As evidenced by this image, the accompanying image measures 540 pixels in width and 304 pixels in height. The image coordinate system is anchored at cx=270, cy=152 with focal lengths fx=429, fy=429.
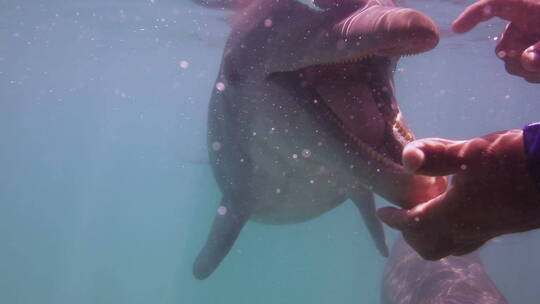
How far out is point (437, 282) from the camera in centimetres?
677

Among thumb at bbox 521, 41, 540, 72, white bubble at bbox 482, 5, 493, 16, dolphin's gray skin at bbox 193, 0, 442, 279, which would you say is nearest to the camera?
thumb at bbox 521, 41, 540, 72

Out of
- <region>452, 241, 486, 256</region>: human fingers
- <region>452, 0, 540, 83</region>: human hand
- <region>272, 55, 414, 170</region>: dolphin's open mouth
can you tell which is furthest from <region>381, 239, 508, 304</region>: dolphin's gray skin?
<region>452, 241, 486, 256</region>: human fingers

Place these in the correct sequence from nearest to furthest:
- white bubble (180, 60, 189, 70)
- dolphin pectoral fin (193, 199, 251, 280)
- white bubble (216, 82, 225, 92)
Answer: white bubble (216, 82, 225, 92)
dolphin pectoral fin (193, 199, 251, 280)
white bubble (180, 60, 189, 70)

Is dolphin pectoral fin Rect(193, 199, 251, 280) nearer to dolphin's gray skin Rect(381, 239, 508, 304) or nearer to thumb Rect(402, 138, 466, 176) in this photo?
dolphin's gray skin Rect(381, 239, 508, 304)

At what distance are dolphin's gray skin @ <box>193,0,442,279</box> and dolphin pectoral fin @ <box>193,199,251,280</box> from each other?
2.99 feet

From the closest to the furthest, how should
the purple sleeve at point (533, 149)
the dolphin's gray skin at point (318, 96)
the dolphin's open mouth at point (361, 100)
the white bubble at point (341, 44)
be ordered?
the purple sleeve at point (533, 149)
the dolphin's gray skin at point (318, 96)
the white bubble at point (341, 44)
the dolphin's open mouth at point (361, 100)

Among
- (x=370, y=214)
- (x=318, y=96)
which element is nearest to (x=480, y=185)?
(x=318, y=96)

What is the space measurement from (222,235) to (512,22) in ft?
18.6

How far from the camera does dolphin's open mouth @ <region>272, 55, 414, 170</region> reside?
123 inches

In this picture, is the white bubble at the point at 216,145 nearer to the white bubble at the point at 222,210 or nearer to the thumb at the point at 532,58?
the white bubble at the point at 222,210

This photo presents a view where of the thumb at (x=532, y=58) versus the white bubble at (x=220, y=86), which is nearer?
the thumb at (x=532, y=58)

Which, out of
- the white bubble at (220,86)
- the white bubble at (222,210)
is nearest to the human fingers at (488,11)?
the white bubble at (220,86)

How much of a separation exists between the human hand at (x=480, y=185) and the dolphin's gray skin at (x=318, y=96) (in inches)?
18.4

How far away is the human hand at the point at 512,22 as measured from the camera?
2.51 m
